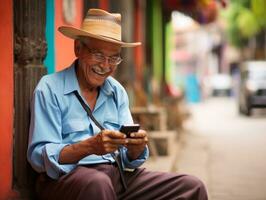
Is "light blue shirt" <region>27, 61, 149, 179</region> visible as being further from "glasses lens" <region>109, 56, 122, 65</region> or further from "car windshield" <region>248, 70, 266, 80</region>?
"car windshield" <region>248, 70, 266, 80</region>

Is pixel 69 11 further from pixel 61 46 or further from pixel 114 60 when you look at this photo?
pixel 114 60

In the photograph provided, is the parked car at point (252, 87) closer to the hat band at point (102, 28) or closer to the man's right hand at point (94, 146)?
the hat band at point (102, 28)

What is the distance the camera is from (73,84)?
3621 millimetres

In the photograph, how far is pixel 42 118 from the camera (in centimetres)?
341

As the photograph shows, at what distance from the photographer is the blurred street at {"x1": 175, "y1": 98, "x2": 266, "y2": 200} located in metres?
6.66

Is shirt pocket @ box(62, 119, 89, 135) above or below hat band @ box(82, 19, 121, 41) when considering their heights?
below

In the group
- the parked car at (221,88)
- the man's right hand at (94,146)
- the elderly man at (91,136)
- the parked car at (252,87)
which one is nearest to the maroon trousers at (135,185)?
the elderly man at (91,136)

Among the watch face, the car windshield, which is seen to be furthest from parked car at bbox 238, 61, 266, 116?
the watch face

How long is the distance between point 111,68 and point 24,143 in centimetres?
78

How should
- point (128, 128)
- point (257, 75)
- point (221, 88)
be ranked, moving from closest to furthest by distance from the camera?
point (128, 128) → point (257, 75) → point (221, 88)

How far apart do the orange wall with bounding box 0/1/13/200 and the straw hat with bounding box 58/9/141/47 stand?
14.2 inches

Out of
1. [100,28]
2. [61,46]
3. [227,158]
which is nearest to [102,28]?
[100,28]

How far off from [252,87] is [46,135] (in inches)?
638

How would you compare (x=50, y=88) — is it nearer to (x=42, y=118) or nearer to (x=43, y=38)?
(x=42, y=118)
